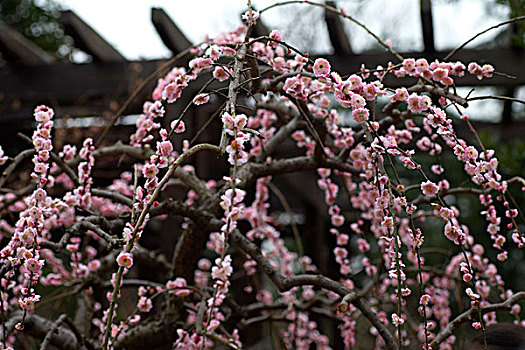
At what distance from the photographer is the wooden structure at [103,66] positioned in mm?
2670

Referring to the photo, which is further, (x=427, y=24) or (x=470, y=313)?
(x=427, y=24)

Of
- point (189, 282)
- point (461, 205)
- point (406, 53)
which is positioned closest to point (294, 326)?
point (189, 282)

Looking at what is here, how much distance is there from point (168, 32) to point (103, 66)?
568mm

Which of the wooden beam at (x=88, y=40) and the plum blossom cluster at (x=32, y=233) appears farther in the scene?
the wooden beam at (x=88, y=40)

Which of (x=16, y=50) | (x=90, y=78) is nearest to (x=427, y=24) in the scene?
(x=90, y=78)

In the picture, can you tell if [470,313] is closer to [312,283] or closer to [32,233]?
[312,283]

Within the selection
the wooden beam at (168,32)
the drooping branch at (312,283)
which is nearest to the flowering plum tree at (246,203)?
the drooping branch at (312,283)

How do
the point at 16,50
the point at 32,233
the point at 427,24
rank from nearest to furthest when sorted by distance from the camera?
the point at 32,233 → the point at 427,24 → the point at 16,50

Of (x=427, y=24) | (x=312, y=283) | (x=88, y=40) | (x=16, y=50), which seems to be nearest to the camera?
(x=312, y=283)

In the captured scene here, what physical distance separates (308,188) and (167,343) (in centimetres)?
220

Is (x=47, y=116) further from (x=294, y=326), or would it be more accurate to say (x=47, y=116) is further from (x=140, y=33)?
(x=140, y=33)

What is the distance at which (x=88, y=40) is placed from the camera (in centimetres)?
285

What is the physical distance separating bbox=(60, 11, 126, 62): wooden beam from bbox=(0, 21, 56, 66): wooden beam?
382mm

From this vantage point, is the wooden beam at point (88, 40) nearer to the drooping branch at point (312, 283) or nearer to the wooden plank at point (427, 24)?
the wooden plank at point (427, 24)
